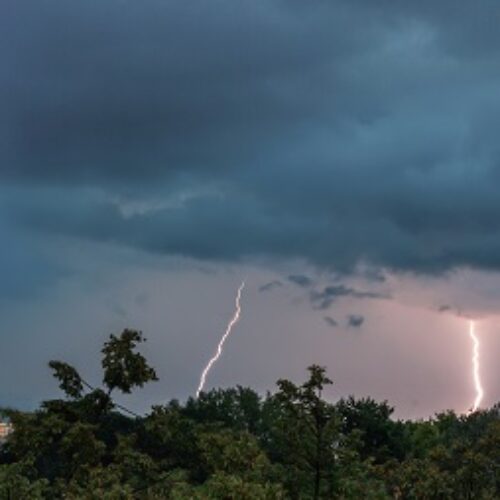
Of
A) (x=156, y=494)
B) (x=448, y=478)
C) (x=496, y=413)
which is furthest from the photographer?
(x=496, y=413)

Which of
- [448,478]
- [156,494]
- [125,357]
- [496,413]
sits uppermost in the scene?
A: [496,413]

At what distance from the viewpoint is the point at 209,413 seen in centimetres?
8494

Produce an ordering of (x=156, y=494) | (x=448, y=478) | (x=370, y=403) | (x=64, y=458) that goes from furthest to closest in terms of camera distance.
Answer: (x=370, y=403) → (x=448, y=478) → (x=64, y=458) → (x=156, y=494)

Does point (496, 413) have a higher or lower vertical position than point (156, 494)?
higher

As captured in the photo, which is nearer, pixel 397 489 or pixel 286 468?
pixel 286 468

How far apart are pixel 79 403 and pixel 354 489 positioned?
4.77 m

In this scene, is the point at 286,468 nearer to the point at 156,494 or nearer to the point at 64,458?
the point at 156,494

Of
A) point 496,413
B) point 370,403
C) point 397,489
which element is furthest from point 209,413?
point 397,489

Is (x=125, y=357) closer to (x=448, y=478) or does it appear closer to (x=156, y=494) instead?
(x=156, y=494)

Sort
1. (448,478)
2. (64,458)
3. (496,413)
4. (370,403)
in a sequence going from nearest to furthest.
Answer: (64,458), (448,478), (496,413), (370,403)

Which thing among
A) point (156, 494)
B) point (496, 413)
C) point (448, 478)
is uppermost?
point (496, 413)

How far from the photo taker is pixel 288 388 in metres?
16.6

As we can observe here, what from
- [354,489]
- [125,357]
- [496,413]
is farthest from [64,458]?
[496,413]

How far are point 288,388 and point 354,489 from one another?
186cm
